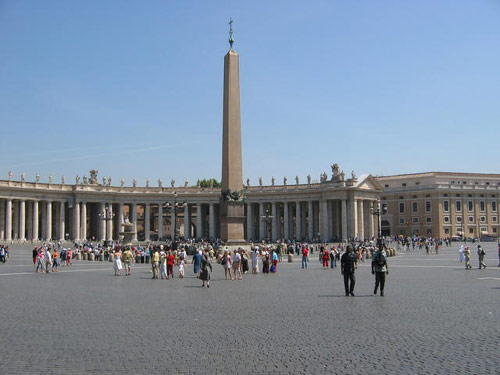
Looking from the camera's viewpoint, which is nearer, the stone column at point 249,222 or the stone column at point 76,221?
the stone column at point 76,221

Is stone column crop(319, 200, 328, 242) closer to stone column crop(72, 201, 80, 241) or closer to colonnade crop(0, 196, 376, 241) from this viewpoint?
colonnade crop(0, 196, 376, 241)

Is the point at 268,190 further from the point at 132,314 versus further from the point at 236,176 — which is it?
the point at 132,314

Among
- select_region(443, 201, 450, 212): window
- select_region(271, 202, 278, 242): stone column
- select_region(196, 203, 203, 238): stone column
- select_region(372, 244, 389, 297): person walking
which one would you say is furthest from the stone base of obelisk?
select_region(443, 201, 450, 212): window

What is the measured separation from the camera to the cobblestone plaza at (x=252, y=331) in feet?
24.8

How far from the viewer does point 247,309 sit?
508 inches

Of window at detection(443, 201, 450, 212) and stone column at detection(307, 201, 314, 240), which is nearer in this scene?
stone column at detection(307, 201, 314, 240)

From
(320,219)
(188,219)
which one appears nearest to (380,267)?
(320,219)

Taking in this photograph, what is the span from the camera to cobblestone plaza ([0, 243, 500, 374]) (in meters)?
7.57

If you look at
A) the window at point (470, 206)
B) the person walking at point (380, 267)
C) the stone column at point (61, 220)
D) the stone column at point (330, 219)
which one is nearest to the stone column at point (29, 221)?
the stone column at point (61, 220)

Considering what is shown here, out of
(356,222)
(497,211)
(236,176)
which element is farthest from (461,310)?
(497,211)

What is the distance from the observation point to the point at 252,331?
32.8 feet

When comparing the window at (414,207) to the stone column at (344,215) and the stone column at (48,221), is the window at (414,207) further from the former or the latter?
the stone column at (48,221)

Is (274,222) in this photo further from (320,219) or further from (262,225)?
(320,219)

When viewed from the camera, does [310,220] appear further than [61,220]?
Yes
